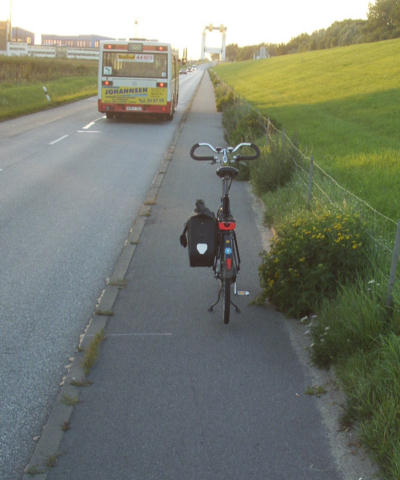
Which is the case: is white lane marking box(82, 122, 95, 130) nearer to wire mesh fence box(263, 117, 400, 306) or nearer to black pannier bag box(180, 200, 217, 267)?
wire mesh fence box(263, 117, 400, 306)

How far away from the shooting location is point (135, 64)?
2562cm

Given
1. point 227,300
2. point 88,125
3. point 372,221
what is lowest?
point 227,300

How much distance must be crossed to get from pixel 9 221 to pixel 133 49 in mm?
17306

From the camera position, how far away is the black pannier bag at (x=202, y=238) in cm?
592

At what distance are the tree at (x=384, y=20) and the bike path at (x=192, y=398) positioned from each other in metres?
91.9

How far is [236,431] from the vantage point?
4.15m

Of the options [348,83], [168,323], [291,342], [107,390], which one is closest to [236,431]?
[107,390]

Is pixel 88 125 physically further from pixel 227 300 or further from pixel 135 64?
pixel 227 300

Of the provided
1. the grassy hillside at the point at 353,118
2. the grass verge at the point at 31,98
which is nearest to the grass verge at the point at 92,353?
the grassy hillside at the point at 353,118

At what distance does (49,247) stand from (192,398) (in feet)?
14.9

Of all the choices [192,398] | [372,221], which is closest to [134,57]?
A: [372,221]

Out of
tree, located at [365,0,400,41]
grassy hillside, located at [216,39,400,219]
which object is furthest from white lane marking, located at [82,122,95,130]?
tree, located at [365,0,400,41]

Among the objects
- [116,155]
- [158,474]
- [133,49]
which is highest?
[133,49]

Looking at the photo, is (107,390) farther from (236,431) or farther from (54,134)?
(54,134)
